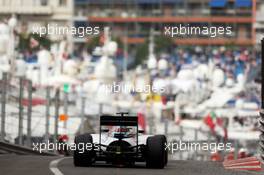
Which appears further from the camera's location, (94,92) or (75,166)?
(94,92)

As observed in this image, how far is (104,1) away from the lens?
146 m

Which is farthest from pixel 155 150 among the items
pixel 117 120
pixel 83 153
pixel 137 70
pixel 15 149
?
pixel 137 70

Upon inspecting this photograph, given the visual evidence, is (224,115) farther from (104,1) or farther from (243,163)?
(243,163)

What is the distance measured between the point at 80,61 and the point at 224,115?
3555 centimetres

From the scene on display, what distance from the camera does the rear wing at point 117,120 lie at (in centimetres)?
2542

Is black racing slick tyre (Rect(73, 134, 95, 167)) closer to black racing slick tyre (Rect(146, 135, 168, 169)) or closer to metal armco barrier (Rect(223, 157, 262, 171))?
black racing slick tyre (Rect(146, 135, 168, 169))

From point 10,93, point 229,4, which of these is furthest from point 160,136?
point 229,4

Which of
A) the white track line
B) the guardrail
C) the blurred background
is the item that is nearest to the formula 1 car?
the white track line

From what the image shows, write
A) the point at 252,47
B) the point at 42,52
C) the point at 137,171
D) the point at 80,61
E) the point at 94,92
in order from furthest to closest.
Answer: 1. the point at 252,47
2. the point at 80,61
3. the point at 42,52
4. the point at 94,92
5. the point at 137,171

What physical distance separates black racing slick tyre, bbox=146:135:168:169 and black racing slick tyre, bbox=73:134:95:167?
2.91 ft

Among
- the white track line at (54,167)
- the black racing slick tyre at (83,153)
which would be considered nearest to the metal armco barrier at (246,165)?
the black racing slick tyre at (83,153)

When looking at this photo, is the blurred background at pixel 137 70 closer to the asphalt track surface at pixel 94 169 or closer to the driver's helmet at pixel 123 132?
the asphalt track surface at pixel 94 169

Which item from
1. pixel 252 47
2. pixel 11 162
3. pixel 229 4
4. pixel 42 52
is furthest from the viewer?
pixel 252 47

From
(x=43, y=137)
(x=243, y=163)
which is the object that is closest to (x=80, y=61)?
(x=43, y=137)
